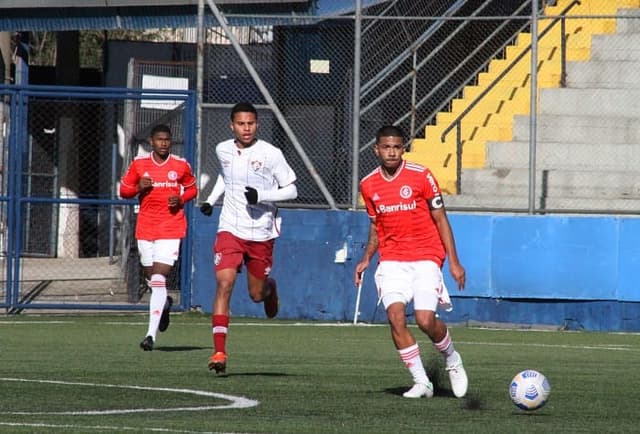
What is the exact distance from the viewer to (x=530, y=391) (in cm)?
915

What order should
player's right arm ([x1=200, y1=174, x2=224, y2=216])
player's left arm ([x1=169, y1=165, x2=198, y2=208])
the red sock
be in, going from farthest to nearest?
player's left arm ([x1=169, y1=165, x2=198, y2=208]) < player's right arm ([x1=200, y1=174, x2=224, y2=216]) < the red sock

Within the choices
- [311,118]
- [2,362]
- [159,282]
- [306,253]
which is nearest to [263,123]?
[311,118]

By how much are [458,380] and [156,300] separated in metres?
5.03

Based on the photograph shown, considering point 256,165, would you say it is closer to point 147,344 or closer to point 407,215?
point 407,215

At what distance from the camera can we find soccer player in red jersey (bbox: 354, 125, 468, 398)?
10.2 m

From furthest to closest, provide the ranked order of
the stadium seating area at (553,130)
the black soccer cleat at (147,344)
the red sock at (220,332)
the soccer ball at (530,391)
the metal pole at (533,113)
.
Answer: the stadium seating area at (553,130), the metal pole at (533,113), the black soccer cleat at (147,344), the red sock at (220,332), the soccer ball at (530,391)

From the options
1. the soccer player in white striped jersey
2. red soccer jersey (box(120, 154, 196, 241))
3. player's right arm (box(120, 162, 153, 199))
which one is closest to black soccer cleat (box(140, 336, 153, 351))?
red soccer jersey (box(120, 154, 196, 241))

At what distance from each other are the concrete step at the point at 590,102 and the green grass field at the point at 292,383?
4.54m

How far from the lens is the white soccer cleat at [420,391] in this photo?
1012 cm

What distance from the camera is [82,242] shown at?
28.4 metres

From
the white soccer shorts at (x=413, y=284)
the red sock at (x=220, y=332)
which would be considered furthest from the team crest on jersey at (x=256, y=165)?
the white soccer shorts at (x=413, y=284)

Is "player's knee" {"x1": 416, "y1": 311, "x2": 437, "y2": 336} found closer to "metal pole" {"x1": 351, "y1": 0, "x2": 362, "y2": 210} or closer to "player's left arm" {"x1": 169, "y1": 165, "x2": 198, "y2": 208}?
"player's left arm" {"x1": 169, "y1": 165, "x2": 198, "y2": 208}

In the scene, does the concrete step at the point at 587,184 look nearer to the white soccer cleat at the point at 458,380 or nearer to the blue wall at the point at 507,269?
the blue wall at the point at 507,269

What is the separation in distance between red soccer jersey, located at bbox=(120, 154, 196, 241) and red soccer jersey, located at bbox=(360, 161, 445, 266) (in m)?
4.81
